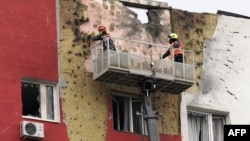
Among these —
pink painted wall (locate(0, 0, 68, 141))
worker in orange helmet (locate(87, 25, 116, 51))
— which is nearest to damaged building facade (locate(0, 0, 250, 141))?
pink painted wall (locate(0, 0, 68, 141))

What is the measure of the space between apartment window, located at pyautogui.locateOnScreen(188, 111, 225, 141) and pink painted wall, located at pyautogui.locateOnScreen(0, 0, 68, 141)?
4.74 meters

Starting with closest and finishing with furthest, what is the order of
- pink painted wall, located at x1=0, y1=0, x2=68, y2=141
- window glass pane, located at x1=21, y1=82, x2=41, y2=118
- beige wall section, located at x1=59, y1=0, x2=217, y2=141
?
pink painted wall, located at x1=0, y1=0, x2=68, y2=141
window glass pane, located at x1=21, y1=82, x2=41, y2=118
beige wall section, located at x1=59, y1=0, x2=217, y2=141

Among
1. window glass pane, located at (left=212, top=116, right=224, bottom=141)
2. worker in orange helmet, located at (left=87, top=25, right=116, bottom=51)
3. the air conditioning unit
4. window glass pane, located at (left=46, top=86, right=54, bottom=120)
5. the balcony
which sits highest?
worker in orange helmet, located at (left=87, top=25, right=116, bottom=51)

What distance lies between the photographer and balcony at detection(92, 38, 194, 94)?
1355 inches

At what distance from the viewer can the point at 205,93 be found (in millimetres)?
37562

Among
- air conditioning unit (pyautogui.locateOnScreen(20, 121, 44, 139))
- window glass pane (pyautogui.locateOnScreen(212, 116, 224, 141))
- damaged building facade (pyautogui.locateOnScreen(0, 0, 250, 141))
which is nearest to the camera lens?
air conditioning unit (pyautogui.locateOnScreen(20, 121, 44, 139))

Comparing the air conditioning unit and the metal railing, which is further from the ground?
the metal railing

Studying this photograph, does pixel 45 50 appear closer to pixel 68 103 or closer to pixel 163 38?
pixel 68 103

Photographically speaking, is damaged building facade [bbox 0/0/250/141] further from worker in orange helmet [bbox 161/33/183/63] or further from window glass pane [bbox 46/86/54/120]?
worker in orange helmet [bbox 161/33/183/63]

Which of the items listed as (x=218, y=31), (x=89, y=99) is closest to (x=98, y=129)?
(x=89, y=99)

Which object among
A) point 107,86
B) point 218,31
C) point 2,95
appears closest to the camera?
point 2,95

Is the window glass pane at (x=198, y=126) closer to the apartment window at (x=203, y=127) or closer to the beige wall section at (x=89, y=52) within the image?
the apartment window at (x=203, y=127)

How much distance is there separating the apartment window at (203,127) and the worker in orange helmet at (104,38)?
12.9 ft

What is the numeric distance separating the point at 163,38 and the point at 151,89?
2822 mm
